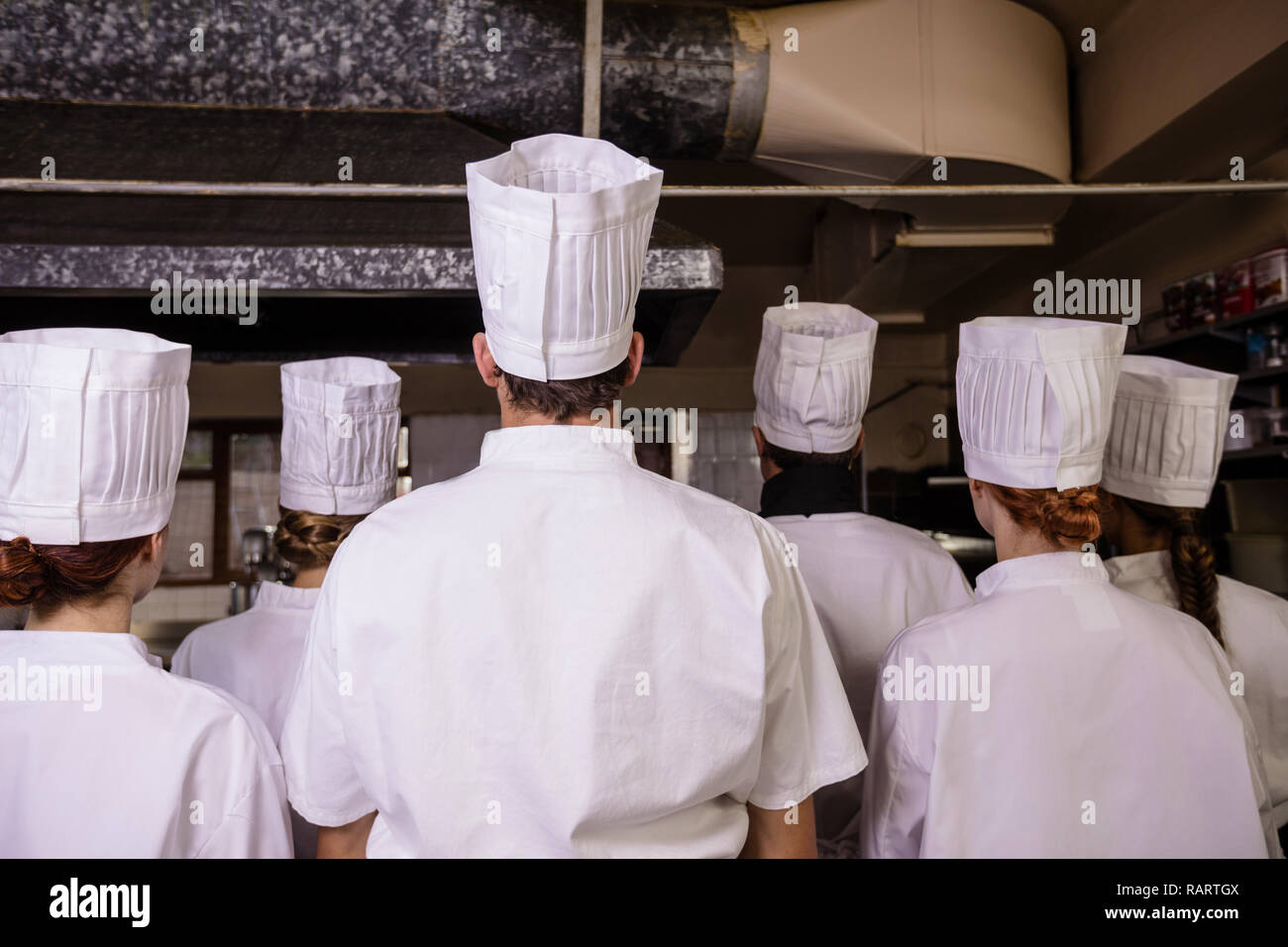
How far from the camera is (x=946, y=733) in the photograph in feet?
3.50

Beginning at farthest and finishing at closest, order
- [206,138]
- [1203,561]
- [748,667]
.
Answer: [206,138], [1203,561], [748,667]

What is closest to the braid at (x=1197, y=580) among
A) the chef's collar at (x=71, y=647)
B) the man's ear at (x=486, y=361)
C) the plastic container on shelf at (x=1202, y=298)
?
the man's ear at (x=486, y=361)

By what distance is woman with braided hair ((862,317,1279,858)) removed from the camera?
1041 millimetres

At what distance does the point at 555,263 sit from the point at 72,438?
23.3 inches

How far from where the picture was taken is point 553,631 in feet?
2.80

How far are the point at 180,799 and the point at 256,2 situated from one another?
1502mm

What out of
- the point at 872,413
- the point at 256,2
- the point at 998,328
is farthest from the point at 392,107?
the point at 872,413

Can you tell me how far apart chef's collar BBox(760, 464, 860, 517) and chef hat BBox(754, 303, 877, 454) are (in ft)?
0.18

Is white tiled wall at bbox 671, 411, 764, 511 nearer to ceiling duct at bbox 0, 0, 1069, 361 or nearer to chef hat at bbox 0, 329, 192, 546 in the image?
ceiling duct at bbox 0, 0, 1069, 361

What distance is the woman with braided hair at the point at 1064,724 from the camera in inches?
41.0

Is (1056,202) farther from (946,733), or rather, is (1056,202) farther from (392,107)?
(946,733)

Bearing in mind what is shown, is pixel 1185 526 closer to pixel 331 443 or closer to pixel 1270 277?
pixel 331 443

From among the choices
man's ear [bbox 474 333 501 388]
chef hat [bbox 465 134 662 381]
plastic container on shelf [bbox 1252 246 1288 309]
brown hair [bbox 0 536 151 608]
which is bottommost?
brown hair [bbox 0 536 151 608]

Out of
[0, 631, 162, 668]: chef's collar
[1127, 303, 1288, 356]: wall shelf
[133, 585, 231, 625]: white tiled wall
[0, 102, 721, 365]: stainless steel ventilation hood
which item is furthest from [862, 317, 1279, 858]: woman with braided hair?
[133, 585, 231, 625]: white tiled wall
